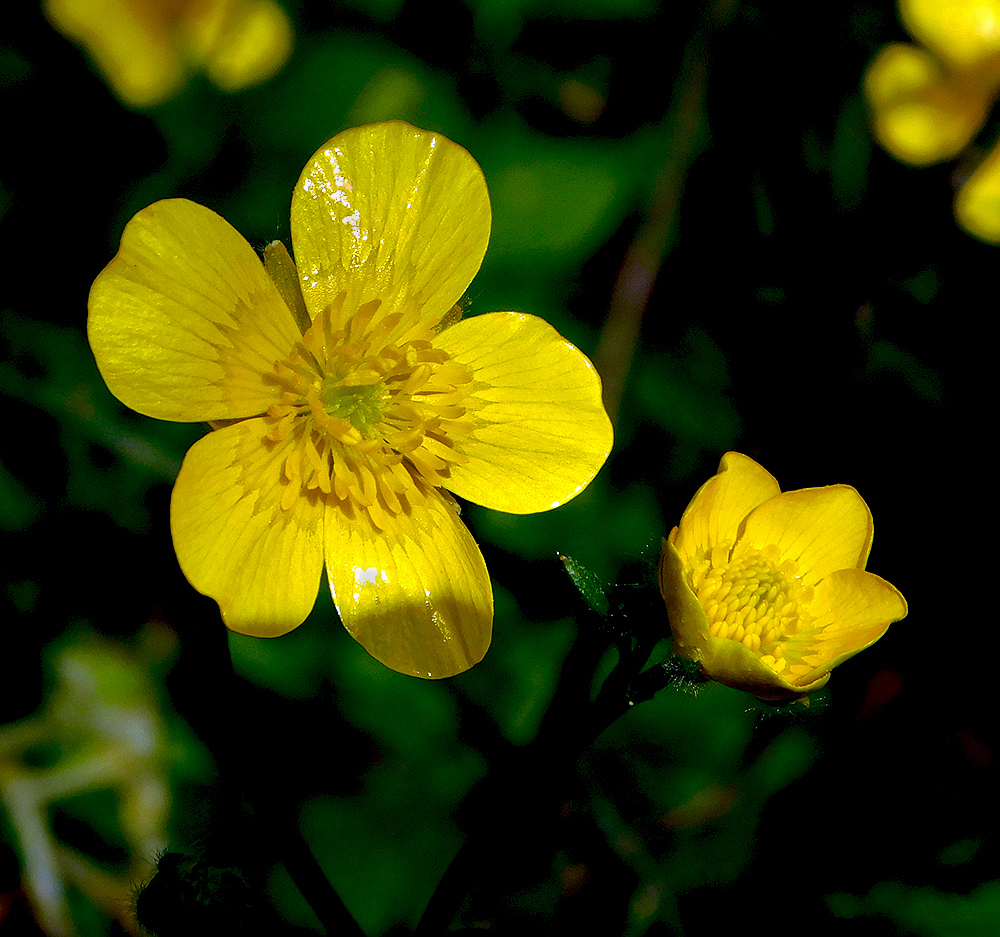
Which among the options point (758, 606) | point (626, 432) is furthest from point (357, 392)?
point (626, 432)

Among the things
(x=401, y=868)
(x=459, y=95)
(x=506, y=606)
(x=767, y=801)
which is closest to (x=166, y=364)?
(x=506, y=606)

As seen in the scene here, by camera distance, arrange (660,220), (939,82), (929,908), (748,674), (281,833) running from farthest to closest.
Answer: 1. (660,220)
2. (939,82)
3. (929,908)
4. (281,833)
5. (748,674)

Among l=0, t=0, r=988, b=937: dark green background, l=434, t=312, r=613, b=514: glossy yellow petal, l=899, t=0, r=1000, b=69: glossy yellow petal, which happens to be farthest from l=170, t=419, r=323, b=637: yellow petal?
l=899, t=0, r=1000, b=69: glossy yellow petal

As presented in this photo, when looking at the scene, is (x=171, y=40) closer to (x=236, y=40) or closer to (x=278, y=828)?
(x=236, y=40)

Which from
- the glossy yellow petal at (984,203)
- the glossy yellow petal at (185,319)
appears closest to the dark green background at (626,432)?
the glossy yellow petal at (984,203)

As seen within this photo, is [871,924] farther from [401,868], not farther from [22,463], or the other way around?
[22,463]

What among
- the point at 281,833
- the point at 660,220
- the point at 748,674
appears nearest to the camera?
the point at 748,674

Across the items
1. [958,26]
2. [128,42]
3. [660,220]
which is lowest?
[660,220]
